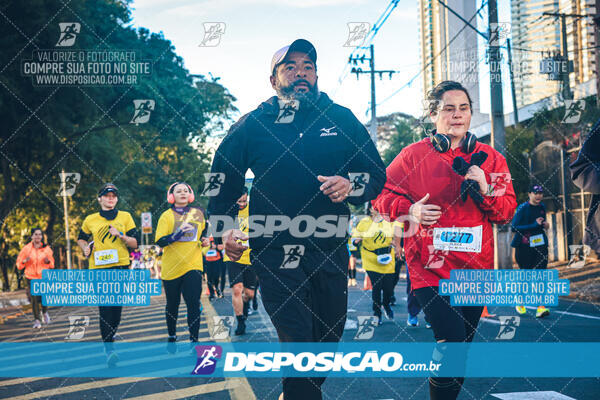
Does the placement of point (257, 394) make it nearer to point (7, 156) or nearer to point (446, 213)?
point (446, 213)

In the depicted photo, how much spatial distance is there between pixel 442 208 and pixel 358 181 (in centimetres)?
78

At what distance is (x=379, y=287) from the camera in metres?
10.3

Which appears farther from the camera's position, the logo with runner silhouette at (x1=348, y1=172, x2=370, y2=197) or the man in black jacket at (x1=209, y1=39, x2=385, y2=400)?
the logo with runner silhouette at (x1=348, y1=172, x2=370, y2=197)

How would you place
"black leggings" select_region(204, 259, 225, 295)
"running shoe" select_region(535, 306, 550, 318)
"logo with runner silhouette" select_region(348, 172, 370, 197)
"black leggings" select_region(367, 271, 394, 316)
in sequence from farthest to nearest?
"black leggings" select_region(204, 259, 225, 295), "black leggings" select_region(367, 271, 394, 316), "running shoe" select_region(535, 306, 550, 318), "logo with runner silhouette" select_region(348, 172, 370, 197)

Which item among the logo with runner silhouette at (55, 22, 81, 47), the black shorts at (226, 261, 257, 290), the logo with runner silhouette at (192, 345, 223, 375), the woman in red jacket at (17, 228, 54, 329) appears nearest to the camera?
the logo with runner silhouette at (192, 345, 223, 375)

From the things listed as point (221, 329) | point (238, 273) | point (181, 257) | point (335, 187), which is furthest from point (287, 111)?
point (238, 273)

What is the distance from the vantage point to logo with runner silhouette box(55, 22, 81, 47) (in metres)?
16.5

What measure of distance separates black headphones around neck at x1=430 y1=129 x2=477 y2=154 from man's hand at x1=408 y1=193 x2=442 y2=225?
37cm

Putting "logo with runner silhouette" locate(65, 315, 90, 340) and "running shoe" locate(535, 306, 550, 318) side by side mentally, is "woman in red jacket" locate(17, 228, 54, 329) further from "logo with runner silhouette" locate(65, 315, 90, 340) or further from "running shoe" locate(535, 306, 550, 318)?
"running shoe" locate(535, 306, 550, 318)

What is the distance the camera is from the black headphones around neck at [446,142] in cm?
435

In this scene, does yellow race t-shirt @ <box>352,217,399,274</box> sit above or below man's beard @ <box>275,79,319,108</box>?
below

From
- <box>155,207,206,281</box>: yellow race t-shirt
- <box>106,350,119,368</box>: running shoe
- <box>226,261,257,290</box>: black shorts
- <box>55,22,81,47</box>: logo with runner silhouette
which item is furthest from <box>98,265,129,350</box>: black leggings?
<box>55,22,81,47</box>: logo with runner silhouette

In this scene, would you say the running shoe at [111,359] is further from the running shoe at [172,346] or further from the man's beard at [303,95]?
the man's beard at [303,95]

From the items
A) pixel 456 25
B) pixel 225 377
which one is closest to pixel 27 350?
pixel 225 377
